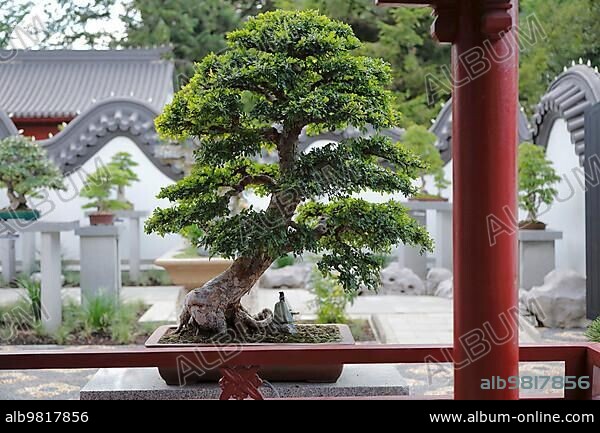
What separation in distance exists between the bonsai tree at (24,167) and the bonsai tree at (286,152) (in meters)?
3.23

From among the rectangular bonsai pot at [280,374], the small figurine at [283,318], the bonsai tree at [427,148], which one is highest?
the bonsai tree at [427,148]

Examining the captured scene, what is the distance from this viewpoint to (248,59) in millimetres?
2684

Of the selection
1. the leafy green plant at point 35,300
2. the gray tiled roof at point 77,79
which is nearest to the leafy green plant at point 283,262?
the leafy green plant at point 35,300

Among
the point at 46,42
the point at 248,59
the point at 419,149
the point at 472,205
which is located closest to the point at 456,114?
the point at 472,205

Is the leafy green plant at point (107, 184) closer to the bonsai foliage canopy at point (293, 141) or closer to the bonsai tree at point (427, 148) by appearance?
the bonsai tree at point (427, 148)

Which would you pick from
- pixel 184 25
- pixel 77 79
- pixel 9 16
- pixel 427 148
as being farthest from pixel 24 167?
pixel 184 25

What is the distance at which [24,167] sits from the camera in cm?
574

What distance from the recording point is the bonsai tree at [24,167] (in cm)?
572

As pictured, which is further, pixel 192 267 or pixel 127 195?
pixel 127 195

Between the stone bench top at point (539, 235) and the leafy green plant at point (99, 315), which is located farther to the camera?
the stone bench top at point (539, 235)

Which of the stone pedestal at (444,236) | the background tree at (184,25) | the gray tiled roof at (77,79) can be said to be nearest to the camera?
the stone pedestal at (444,236)
